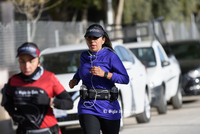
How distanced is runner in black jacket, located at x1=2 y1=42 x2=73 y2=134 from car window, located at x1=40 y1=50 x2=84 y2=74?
191 inches

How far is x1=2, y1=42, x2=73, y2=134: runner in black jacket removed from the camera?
146 inches

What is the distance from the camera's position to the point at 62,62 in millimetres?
8922

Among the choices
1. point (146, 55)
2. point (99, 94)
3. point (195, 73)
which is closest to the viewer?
point (99, 94)

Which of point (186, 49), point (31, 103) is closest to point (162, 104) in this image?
point (186, 49)

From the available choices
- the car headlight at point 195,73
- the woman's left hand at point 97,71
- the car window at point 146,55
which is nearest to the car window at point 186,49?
the car headlight at point 195,73

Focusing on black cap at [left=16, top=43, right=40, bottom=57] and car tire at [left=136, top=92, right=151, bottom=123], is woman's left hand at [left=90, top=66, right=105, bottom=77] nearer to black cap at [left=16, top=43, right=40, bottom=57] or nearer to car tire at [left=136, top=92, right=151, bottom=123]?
black cap at [left=16, top=43, right=40, bottom=57]

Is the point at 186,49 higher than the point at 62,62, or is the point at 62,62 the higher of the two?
the point at 62,62

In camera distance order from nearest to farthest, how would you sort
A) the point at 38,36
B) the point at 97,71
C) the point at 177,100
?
the point at 97,71 < the point at 177,100 < the point at 38,36

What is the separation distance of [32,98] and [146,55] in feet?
25.5

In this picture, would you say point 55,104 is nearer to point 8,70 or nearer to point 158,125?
point 158,125

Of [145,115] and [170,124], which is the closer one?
[170,124]

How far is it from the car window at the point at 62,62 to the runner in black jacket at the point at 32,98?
486 cm

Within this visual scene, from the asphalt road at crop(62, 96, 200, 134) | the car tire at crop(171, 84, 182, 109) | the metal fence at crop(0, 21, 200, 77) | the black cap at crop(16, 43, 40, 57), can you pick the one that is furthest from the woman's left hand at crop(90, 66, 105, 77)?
the car tire at crop(171, 84, 182, 109)

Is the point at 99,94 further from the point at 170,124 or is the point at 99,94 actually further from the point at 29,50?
the point at 170,124
